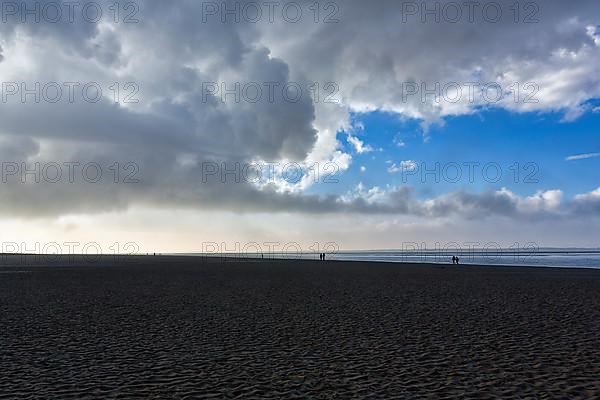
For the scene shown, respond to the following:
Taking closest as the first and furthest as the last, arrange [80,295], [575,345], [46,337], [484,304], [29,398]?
[29,398] < [575,345] < [46,337] < [484,304] < [80,295]

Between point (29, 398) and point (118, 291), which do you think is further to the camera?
point (118, 291)

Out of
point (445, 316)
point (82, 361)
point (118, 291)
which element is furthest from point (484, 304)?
point (118, 291)

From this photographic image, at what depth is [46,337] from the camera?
16.9 m

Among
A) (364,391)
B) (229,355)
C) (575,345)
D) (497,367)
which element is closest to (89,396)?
(229,355)

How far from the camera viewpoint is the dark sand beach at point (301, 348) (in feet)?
35.2

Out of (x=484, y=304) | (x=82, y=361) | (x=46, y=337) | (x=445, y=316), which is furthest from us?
(x=484, y=304)

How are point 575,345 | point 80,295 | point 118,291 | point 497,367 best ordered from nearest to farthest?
point 497,367 → point 575,345 → point 80,295 → point 118,291

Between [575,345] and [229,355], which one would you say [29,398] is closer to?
[229,355]

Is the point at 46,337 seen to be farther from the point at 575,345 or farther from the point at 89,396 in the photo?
the point at 575,345

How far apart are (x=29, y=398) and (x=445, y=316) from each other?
1712cm

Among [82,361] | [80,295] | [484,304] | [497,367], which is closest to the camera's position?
[497,367]

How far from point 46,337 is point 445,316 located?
1678 centimetres

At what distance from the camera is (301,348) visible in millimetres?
14969

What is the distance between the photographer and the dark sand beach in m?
10.7
